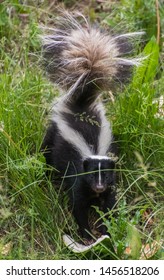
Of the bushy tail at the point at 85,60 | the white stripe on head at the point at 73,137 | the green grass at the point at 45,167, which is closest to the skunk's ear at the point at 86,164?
the white stripe on head at the point at 73,137

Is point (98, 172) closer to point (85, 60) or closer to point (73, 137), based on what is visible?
point (73, 137)

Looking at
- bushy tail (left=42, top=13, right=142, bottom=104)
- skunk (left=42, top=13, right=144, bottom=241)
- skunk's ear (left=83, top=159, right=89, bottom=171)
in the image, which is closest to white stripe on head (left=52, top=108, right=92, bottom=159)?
skunk (left=42, top=13, right=144, bottom=241)

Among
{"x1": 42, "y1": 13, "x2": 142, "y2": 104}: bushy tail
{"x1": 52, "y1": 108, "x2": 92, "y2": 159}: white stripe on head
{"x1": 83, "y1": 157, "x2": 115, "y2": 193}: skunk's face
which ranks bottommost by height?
{"x1": 83, "y1": 157, "x2": 115, "y2": 193}: skunk's face

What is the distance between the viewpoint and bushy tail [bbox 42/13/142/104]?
5754mm

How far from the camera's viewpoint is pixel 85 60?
5.73m

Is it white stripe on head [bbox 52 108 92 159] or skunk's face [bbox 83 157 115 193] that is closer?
skunk's face [bbox 83 157 115 193]

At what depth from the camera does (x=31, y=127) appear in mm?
5953

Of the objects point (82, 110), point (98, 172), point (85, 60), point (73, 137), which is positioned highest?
point (85, 60)

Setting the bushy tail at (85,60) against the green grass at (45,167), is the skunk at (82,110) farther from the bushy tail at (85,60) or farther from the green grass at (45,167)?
the green grass at (45,167)

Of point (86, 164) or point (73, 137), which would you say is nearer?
point (86, 164)

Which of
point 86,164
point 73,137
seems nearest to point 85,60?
point 73,137

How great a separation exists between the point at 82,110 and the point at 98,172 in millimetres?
622

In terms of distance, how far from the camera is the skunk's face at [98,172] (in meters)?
5.45

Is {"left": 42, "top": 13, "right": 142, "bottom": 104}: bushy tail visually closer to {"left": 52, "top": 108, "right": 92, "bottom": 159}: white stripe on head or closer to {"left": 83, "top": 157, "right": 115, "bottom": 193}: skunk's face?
{"left": 52, "top": 108, "right": 92, "bottom": 159}: white stripe on head
